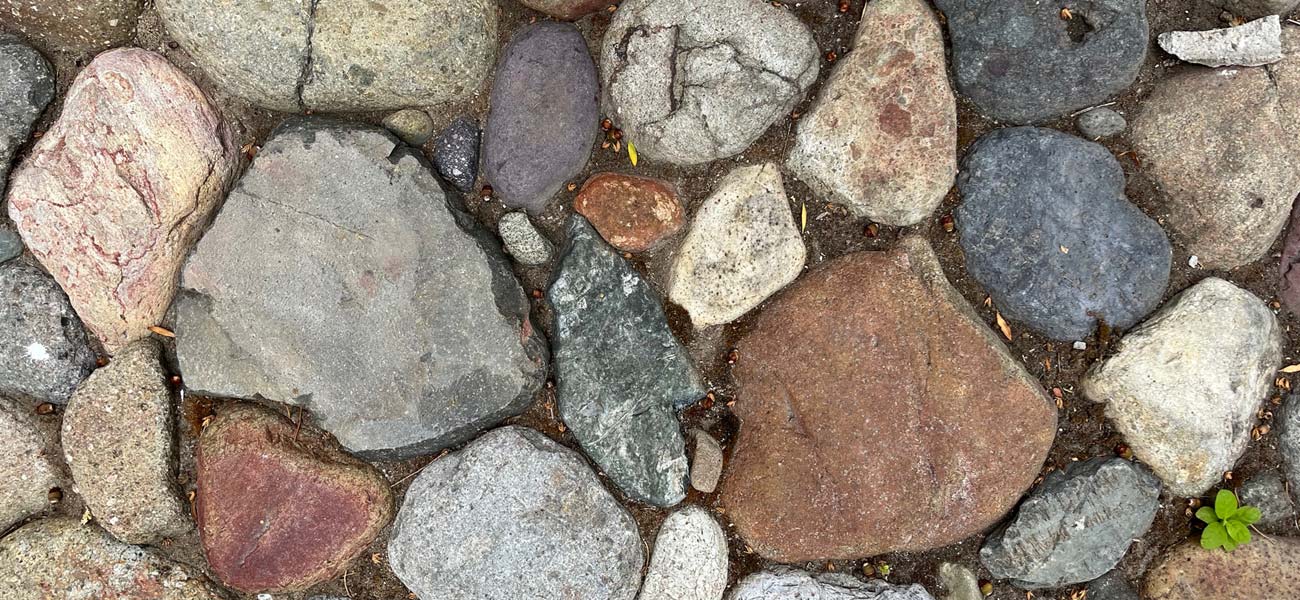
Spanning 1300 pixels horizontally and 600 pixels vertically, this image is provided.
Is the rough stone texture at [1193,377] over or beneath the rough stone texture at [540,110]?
beneath

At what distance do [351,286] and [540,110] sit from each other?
3.04 ft

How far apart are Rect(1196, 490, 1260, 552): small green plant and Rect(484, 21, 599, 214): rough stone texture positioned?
2.74 meters

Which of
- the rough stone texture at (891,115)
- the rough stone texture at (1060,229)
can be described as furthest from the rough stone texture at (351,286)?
the rough stone texture at (1060,229)

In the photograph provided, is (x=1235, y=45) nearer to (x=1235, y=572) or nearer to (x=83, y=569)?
(x=1235, y=572)

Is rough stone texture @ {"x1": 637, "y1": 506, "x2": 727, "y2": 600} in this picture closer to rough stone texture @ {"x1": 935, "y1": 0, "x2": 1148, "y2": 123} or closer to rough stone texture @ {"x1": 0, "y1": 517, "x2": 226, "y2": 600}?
rough stone texture @ {"x1": 0, "y1": 517, "x2": 226, "y2": 600}

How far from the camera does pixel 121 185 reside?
2.77 m

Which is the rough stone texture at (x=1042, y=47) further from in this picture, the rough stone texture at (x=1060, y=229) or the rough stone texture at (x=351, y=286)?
the rough stone texture at (x=351, y=286)

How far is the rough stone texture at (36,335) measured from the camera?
9.52 ft

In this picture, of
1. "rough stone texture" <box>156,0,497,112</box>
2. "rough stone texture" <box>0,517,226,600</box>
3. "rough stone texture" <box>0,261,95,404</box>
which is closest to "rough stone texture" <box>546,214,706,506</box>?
"rough stone texture" <box>156,0,497,112</box>

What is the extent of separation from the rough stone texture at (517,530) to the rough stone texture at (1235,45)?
269 centimetres

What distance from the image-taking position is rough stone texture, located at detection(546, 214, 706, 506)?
2879 mm

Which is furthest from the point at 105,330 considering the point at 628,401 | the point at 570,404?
the point at 628,401

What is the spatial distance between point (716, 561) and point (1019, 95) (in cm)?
203

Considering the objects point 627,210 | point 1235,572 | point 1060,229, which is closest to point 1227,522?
point 1235,572
